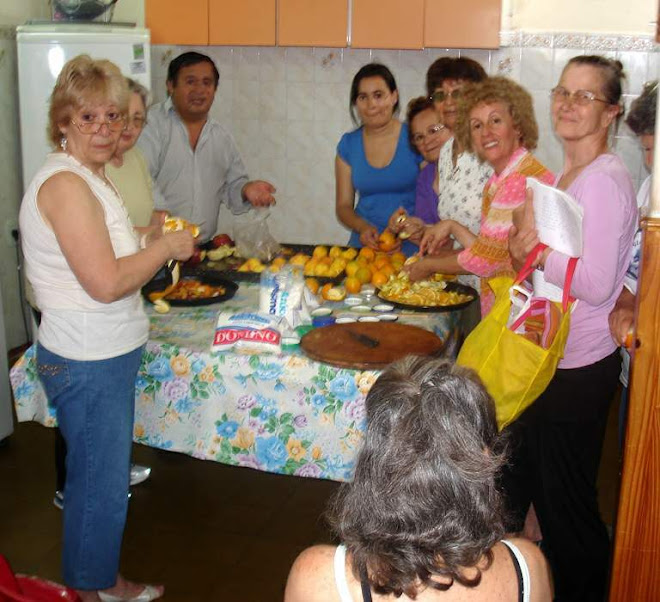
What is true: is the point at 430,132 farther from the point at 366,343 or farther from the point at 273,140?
the point at 273,140

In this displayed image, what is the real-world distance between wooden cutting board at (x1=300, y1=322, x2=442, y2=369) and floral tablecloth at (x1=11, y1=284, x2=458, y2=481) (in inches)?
1.1

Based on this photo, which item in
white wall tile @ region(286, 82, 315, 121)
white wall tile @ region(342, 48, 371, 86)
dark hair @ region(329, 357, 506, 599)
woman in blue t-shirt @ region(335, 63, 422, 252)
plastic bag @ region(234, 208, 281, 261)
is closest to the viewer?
dark hair @ region(329, 357, 506, 599)

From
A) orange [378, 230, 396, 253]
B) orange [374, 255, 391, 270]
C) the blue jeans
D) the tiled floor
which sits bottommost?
the tiled floor

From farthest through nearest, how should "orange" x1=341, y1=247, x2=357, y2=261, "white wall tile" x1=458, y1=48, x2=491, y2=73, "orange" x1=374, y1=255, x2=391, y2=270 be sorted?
"white wall tile" x1=458, y1=48, x2=491, y2=73 → "orange" x1=341, y1=247, x2=357, y2=261 → "orange" x1=374, y1=255, x2=391, y2=270

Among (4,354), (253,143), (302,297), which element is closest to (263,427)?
(302,297)

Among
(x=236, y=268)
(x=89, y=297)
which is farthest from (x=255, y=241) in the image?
(x=89, y=297)

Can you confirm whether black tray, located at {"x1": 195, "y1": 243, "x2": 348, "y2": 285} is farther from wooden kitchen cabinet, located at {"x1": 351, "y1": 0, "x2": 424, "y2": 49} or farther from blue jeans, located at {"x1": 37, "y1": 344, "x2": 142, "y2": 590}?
wooden kitchen cabinet, located at {"x1": 351, "y1": 0, "x2": 424, "y2": 49}

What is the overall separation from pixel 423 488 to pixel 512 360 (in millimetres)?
923

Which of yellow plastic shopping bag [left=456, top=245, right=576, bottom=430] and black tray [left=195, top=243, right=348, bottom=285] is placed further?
black tray [left=195, top=243, right=348, bottom=285]

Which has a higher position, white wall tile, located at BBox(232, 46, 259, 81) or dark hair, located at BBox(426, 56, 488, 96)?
white wall tile, located at BBox(232, 46, 259, 81)

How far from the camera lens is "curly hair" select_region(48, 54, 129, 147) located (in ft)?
6.90

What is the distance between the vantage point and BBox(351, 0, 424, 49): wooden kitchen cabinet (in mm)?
4719

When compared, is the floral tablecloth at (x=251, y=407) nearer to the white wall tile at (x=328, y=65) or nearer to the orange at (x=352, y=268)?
the orange at (x=352, y=268)

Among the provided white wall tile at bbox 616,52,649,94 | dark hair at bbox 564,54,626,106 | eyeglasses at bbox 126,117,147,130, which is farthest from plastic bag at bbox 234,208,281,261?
white wall tile at bbox 616,52,649,94
